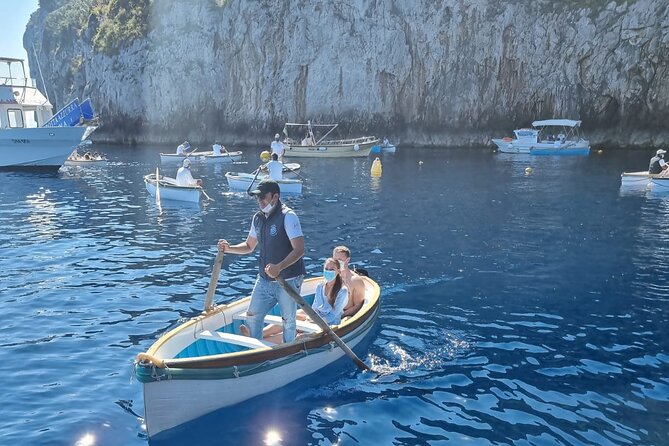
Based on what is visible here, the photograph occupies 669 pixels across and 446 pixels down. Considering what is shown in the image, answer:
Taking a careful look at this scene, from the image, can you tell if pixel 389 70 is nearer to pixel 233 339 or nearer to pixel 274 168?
pixel 274 168

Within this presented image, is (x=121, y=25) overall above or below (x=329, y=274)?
above

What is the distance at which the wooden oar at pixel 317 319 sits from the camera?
8.25 meters

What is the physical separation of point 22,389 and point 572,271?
13386 mm

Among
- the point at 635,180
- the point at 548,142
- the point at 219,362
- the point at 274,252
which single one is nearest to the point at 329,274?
the point at 274,252

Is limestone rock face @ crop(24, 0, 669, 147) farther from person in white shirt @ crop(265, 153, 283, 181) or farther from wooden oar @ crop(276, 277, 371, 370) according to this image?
wooden oar @ crop(276, 277, 371, 370)

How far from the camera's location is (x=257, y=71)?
228ft

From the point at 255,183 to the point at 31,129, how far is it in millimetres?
19682

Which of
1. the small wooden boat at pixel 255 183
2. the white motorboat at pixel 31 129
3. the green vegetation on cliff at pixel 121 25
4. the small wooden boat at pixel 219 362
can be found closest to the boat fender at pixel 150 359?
the small wooden boat at pixel 219 362

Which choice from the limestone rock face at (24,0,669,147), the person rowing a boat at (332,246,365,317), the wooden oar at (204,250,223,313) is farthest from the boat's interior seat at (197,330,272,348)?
the limestone rock face at (24,0,669,147)

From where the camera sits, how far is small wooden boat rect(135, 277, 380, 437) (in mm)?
7367

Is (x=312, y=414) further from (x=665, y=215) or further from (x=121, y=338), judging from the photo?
(x=665, y=215)

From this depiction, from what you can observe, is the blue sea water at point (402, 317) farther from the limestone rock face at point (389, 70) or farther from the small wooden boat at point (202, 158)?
the limestone rock face at point (389, 70)

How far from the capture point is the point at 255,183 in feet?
97.2

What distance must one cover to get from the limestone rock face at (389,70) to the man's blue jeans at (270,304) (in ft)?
181
